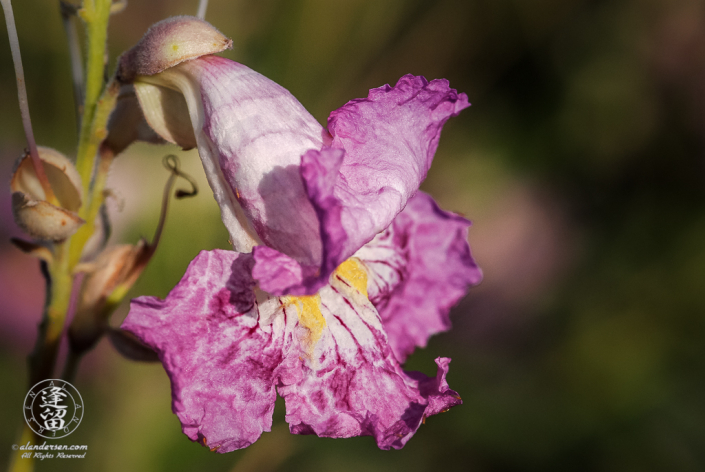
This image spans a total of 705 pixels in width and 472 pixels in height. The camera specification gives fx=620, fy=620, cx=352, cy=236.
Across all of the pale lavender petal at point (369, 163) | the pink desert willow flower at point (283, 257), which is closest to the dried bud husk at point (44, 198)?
the pink desert willow flower at point (283, 257)

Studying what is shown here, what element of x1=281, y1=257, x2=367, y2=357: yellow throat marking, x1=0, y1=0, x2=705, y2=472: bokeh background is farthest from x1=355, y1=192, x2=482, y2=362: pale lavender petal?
x1=0, y1=0, x2=705, y2=472: bokeh background

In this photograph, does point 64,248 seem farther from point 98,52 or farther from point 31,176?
point 98,52

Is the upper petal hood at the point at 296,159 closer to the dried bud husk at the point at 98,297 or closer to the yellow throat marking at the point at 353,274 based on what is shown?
the yellow throat marking at the point at 353,274

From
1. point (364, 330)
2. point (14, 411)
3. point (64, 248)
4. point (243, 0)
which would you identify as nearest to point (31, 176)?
point (64, 248)

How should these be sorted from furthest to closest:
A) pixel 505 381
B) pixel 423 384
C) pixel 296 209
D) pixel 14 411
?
pixel 505 381, pixel 14 411, pixel 423 384, pixel 296 209

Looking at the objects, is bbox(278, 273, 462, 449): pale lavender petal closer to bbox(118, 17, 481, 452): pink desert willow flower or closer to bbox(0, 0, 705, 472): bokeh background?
bbox(118, 17, 481, 452): pink desert willow flower
